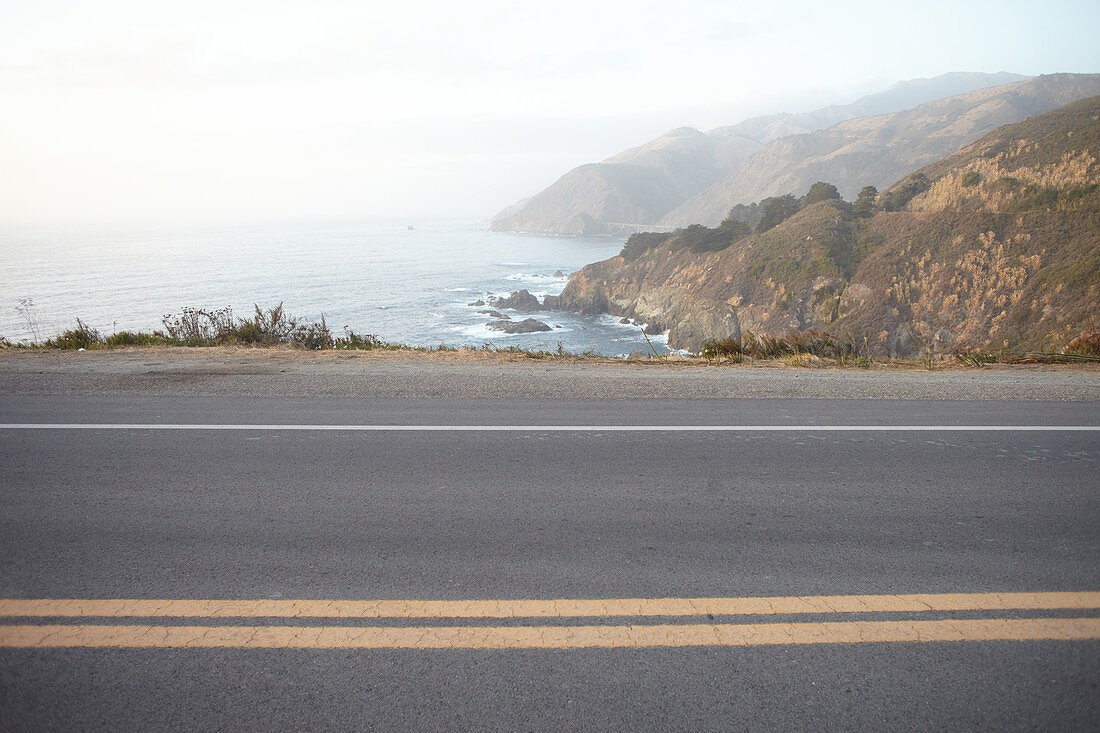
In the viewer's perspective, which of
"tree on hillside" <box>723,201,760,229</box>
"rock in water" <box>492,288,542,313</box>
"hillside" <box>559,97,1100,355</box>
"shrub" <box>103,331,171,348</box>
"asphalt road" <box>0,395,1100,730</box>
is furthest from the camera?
"tree on hillside" <box>723,201,760,229</box>

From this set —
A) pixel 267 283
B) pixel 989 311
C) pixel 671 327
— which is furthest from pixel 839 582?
pixel 267 283

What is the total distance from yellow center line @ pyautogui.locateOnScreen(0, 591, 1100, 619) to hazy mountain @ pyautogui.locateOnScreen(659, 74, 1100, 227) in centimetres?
14772

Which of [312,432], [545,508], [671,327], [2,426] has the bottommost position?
[671,327]

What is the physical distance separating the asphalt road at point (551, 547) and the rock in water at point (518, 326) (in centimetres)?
4675

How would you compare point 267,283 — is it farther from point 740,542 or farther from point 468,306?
point 740,542

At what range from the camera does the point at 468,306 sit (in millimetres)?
66000

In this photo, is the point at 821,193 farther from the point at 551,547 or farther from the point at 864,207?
the point at 551,547

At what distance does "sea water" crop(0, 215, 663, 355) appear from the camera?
170ft

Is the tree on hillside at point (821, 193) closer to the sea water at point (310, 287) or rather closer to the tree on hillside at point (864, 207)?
the tree on hillside at point (864, 207)

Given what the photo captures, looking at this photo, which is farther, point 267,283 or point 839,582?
point 267,283

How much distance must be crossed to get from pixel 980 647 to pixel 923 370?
8.41 meters

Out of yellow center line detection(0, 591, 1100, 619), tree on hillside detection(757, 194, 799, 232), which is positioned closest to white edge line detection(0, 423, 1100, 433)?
yellow center line detection(0, 591, 1100, 619)

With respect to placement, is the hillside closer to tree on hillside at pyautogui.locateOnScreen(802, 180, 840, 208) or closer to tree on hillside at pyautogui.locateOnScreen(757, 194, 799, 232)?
tree on hillside at pyautogui.locateOnScreen(802, 180, 840, 208)

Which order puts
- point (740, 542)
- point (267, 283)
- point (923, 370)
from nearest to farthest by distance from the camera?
1. point (740, 542)
2. point (923, 370)
3. point (267, 283)
